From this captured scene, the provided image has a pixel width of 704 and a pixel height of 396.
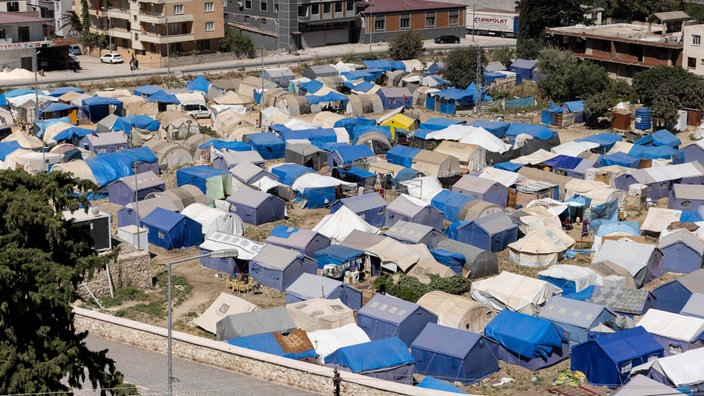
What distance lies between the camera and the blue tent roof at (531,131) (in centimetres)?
4188

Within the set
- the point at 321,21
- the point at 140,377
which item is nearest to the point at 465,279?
the point at 140,377

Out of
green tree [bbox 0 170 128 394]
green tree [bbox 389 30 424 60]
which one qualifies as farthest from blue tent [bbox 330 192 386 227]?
green tree [bbox 389 30 424 60]

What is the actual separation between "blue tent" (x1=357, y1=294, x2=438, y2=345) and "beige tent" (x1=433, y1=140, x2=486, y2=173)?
1523cm

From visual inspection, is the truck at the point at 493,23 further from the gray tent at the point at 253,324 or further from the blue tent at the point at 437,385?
the blue tent at the point at 437,385

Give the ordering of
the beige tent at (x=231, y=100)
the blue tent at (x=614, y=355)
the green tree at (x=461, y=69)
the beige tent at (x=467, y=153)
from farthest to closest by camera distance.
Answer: the green tree at (x=461, y=69)
the beige tent at (x=231, y=100)
the beige tent at (x=467, y=153)
the blue tent at (x=614, y=355)

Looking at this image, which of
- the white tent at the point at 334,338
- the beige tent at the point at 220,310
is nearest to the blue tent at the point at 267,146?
the beige tent at the point at 220,310

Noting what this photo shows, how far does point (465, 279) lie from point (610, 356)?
611cm

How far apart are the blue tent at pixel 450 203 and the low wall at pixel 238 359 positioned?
42.2ft

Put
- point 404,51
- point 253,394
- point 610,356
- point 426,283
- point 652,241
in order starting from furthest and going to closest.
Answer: point 404,51 < point 652,241 < point 426,283 < point 610,356 < point 253,394

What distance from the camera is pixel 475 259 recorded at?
28.7m

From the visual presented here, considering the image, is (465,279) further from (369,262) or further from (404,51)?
(404,51)

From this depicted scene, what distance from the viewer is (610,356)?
876 inches

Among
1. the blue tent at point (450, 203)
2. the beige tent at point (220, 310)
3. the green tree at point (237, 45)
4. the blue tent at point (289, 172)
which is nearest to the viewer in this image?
the beige tent at point (220, 310)

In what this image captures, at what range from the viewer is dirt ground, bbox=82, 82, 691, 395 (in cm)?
2253
